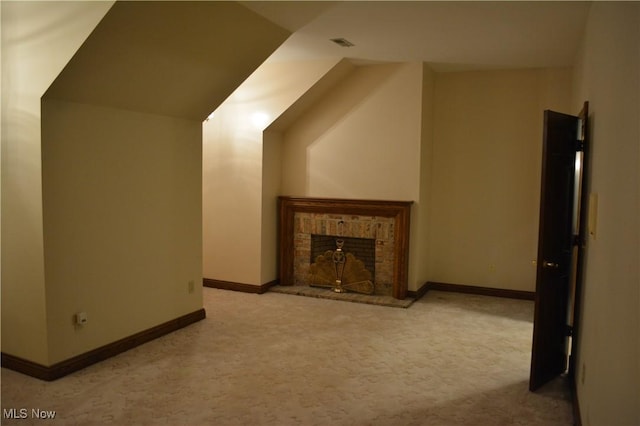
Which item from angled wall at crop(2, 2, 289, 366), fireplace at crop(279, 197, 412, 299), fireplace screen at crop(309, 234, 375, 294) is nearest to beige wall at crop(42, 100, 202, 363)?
angled wall at crop(2, 2, 289, 366)

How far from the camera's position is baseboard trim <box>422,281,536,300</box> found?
5758 millimetres

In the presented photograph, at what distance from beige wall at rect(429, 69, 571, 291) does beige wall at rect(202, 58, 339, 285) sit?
6.32ft

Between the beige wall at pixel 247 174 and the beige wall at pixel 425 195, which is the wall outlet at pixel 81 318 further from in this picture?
the beige wall at pixel 425 195

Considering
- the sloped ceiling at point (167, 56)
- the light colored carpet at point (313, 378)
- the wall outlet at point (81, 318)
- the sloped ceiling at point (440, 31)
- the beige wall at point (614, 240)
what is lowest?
the light colored carpet at point (313, 378)

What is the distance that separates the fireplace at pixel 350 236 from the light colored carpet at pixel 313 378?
0.89 meters

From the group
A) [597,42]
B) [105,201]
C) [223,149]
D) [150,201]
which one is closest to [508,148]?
[597,42]

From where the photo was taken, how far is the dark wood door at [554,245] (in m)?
3.18

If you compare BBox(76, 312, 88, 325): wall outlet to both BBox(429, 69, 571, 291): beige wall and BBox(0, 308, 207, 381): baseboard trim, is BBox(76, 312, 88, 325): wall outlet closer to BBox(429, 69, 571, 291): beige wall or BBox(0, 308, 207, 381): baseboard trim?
BBox(0, 308, 207, 381): baseboard trim

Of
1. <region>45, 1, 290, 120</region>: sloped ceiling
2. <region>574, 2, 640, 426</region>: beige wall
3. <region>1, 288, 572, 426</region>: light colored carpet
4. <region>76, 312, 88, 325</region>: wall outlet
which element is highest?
<region>45, 1, 290, 120</region>: sloped ceiling

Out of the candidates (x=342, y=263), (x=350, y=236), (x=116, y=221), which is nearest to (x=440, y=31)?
(x=350, y=236)

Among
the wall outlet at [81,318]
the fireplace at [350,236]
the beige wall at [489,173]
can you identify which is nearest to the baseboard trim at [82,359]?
the wall outlet at [81,318]

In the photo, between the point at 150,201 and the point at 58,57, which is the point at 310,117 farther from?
the point at 58,57

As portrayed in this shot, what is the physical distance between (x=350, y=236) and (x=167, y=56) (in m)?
3.11

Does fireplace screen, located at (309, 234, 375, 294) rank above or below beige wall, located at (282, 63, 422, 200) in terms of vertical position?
below
